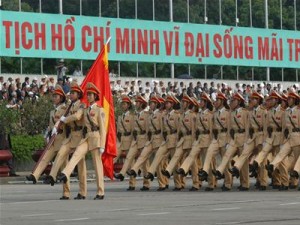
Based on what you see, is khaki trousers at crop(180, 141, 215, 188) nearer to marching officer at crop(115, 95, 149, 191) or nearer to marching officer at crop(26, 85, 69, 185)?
marching officer at crop(115, 95, 149, 191)

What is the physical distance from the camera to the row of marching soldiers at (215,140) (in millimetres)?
29875

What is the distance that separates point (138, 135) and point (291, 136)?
3653 mm

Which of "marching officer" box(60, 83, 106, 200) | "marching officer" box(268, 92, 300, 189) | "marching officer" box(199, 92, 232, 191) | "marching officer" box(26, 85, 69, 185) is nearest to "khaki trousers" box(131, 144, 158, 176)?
"marching officer" box(199, 92, 232, 191)

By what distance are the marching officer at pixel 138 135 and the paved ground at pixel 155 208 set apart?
3.23 ft

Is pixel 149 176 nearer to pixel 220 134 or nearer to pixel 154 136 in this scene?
pixel 154 136

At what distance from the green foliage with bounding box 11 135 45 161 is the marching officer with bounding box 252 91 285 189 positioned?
10.2 m

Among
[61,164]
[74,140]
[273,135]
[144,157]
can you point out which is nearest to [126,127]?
[144,157]

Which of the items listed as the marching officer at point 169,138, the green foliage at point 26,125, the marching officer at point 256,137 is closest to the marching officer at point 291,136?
the marching officer at point 256,137

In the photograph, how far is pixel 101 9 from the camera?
51531 mm

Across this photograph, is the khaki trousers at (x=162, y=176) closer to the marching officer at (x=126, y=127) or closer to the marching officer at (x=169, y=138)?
the marching officer at (x=169, y=138)

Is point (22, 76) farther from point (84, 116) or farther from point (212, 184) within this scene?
point (84, 116)

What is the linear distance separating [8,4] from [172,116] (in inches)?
699

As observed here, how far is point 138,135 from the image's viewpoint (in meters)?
31.5

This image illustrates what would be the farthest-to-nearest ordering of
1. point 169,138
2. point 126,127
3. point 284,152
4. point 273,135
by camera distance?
point 126,127 → point 169,138 → point 273,135 → point 284,152
